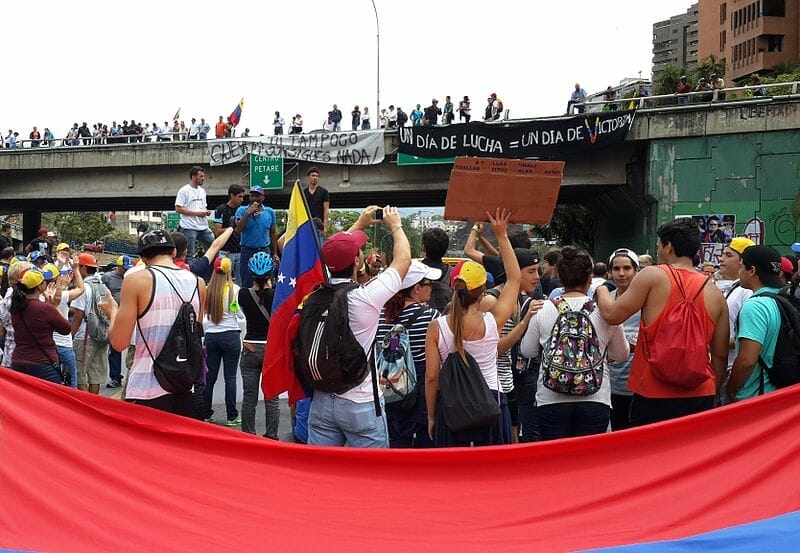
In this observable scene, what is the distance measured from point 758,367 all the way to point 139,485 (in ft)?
12.5

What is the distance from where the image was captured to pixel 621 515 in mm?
4422

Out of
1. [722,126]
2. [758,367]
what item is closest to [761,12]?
[722,126]

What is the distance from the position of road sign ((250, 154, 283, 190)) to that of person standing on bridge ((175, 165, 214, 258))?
63.8 ft

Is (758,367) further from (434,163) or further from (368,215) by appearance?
(434,163)

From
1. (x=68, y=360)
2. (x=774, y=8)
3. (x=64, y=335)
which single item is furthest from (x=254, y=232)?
(x=774, y=8)

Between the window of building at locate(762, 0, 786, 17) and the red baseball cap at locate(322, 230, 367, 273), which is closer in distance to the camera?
the red baseball cap at locate(322, 230, 367, 273)

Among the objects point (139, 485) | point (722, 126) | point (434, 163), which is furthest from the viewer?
point (434, 163)

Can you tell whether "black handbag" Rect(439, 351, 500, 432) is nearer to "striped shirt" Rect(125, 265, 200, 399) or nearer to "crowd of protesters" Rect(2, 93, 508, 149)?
"striped shirt" Rect(125, 265, 200, 399)

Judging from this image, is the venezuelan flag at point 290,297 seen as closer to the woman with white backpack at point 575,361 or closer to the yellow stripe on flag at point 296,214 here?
the yellow stripe on flag at point 296,214

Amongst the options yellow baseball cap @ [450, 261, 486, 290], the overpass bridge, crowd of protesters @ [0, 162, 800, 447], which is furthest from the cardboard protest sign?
the overpass bridge

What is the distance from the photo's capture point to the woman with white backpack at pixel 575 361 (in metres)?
5.42

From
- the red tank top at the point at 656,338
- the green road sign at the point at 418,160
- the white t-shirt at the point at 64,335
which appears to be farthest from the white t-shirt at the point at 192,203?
the green road sign at the point at 418,160

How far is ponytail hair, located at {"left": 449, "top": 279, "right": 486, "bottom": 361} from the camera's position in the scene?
5.26 metres

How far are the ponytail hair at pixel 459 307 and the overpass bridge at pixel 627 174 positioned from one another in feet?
80.7
